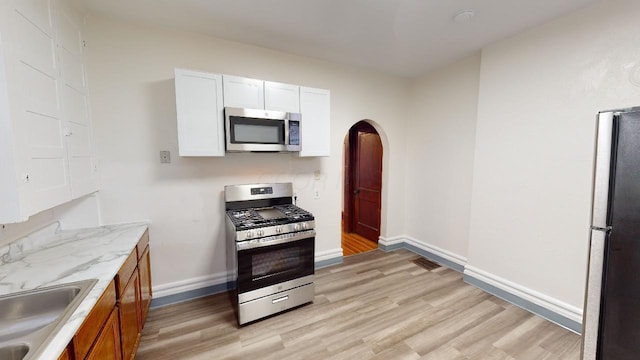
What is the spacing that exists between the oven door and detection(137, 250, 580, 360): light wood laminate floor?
373 millimetres

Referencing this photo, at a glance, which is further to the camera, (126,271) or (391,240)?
(391,240)

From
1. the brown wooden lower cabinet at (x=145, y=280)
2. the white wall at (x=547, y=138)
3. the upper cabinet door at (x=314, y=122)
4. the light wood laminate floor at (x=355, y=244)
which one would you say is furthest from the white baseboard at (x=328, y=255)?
the brown wooden lower cabinet at (x=145, y=280)

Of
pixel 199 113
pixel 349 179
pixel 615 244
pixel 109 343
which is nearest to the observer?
pixel 615 244

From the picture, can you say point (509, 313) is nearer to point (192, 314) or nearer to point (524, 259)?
point (524, 259)

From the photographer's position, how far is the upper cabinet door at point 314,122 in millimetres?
2662

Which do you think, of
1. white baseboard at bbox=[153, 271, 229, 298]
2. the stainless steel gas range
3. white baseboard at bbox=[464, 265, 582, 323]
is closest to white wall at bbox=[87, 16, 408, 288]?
white baseboard at bbox=[153, 271, 229, 298]

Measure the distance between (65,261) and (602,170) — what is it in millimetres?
2830

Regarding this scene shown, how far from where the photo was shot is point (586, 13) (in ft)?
6.54

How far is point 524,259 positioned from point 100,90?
14.0 feet

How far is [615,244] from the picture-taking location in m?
1.04

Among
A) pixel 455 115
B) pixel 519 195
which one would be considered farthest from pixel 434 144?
pixel 519 195

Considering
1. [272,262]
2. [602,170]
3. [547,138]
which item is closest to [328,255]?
[272,262]

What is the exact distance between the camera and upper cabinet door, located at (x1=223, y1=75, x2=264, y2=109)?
229 cm

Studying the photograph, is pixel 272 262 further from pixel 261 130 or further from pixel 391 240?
pixel 391 240
